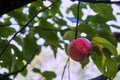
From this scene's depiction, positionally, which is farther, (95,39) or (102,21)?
(102,21)

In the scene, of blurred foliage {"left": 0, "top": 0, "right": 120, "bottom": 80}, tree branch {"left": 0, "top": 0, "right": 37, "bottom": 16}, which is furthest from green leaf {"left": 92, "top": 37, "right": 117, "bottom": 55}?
tree branch {"left": 0, "top": 0, "right": 37, "bottom": 16}

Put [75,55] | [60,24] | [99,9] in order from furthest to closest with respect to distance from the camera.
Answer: [60,24] → [99,9] → [75,55]

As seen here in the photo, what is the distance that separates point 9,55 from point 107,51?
1.14 feet

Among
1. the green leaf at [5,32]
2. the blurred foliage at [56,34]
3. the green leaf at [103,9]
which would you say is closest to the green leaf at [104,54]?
the blurred foliage at [56,34]

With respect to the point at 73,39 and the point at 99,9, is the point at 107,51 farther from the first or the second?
the point at 99,9

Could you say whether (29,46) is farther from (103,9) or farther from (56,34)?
(103,9)

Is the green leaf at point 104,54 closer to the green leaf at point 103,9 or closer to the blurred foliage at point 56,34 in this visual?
the blurred foliage at point 56,34

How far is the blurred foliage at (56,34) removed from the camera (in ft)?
2.16

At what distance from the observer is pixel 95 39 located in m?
0.63

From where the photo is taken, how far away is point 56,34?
2.85 feet

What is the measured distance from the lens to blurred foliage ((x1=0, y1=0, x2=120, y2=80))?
2.16ft

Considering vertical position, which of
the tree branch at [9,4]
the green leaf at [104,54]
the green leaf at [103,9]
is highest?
the tree branch at [9,4]

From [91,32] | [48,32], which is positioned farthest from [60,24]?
[91,32]

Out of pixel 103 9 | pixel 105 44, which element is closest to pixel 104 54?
pixel 105 44
